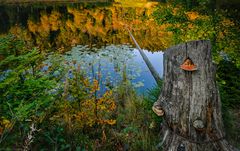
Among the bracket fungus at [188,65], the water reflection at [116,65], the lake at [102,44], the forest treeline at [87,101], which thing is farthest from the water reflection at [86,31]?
the bracket fungus at [188,65]

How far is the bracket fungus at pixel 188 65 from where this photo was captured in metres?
4.26

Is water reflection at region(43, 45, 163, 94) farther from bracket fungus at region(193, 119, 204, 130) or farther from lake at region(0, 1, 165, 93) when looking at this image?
bracket fungus at region(193, 119, 204, 130)

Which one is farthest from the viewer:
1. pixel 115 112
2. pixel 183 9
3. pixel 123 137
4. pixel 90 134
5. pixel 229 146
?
pixel 183 9

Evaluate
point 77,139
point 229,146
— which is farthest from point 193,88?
point 77,139

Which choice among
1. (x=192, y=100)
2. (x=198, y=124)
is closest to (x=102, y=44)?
(x=192, y=100)

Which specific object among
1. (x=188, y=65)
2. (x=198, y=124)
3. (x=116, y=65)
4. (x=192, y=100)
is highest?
(x=188, y=65)

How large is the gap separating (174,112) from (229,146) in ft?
3.50

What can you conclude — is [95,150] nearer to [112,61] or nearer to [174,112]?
[174,112]

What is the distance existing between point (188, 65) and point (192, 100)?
1.81 feet

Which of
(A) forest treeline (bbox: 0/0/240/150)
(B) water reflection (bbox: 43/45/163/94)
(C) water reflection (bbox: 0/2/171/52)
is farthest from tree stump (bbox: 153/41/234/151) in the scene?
(C) water reflection (bbox: 0/2/171/52)

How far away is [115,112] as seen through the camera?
7.64m

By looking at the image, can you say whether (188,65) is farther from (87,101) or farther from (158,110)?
(87,101)

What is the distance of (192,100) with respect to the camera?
14.5 ft

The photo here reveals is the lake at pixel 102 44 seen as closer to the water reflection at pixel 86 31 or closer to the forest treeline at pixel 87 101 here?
the water reflection at pixel 86 31
